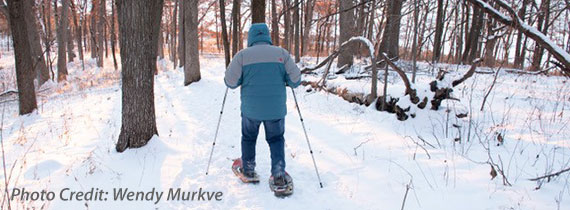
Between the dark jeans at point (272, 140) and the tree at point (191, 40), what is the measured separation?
30.7ft

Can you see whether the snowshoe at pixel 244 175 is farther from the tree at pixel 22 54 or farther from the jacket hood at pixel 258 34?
the tree at pixel 22 54

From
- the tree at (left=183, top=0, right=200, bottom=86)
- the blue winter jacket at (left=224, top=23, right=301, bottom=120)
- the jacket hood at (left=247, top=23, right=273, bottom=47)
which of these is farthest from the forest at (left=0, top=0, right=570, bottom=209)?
the tree at (left=183, top=0, right=200, bottom=86)

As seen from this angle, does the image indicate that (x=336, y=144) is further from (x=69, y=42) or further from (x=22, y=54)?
(x=69, y=42)

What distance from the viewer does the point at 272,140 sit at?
3678 mm

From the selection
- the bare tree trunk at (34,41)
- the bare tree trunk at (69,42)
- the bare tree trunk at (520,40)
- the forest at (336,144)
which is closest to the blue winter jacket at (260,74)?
the forest at (336,144)

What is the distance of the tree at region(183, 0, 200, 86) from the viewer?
1201 cm

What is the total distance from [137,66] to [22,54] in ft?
19.6

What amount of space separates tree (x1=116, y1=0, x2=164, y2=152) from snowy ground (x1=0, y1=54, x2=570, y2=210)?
0.98 feet

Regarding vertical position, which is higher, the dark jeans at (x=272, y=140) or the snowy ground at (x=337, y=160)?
the dark jeans at (x=272, y=140)

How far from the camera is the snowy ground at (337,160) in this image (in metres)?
3.26

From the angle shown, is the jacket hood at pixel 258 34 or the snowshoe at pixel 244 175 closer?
the jacket hood at pixel 258 34

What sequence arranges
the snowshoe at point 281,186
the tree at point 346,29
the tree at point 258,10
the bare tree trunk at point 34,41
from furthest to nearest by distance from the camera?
the bare tree trunk at point 34,41 < the tree at point 346,29 < the tree at point 258,10 < the snowshoe at point 281,186

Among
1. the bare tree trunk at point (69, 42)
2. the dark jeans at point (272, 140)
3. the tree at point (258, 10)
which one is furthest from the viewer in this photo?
the bare tree trunk at point (69, 42)

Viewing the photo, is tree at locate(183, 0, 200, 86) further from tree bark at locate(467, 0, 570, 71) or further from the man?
tree bark at locate(467, 0, 570, 71)
